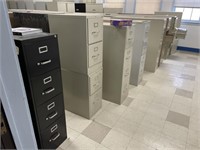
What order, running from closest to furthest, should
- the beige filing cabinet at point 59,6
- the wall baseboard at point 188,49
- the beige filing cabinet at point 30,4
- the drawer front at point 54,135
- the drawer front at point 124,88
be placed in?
the drawer front at point 54,135 → the drawer front at point 124,88 → the beige filing cabinet at point 59,6 → the beige filing cabinet at point 30,4 → the wall baseboard at point 188,49

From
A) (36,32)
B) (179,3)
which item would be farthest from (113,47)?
(179,3)

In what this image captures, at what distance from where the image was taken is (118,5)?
5.08 metres

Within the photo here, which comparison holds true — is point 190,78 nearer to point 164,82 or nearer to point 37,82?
point 164,82

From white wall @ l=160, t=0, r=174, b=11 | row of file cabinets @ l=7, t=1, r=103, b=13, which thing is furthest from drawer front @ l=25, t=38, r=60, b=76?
white wall @ l=160, t=0, r=174, b=11

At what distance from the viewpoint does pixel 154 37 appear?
114 inches

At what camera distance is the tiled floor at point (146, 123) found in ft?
4.76

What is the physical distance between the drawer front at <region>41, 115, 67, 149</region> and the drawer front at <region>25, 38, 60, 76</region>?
1.72 ft

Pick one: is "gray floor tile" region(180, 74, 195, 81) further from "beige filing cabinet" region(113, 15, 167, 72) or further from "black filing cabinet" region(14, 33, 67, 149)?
"black filing cabinet" region(14, 33, 67, 149)

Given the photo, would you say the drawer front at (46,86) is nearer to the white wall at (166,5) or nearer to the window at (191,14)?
the white wall at (166,5)

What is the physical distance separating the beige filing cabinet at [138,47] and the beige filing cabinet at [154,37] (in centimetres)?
55

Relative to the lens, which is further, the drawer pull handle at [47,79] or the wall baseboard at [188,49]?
the wall baseboard at [188,49]

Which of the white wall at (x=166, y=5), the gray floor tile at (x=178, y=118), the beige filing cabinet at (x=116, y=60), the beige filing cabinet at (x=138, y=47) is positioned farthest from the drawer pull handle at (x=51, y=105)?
the white wall at (x=166, y=5)

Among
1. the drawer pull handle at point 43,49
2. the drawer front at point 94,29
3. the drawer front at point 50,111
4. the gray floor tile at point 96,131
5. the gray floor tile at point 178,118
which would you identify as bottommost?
the gray floor tile at point 178,118

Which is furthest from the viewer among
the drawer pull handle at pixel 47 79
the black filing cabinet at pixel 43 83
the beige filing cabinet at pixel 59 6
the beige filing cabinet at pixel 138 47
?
the beige filing cabinet at pixel 59 6
